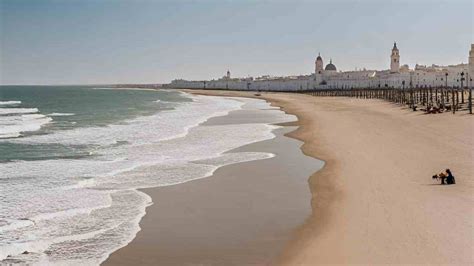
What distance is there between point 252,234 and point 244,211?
1.75 m

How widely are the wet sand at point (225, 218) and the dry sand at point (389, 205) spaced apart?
43 cm

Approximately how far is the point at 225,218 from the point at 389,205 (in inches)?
138

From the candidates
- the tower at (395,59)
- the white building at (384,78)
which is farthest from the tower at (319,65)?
the tower at (395,59)

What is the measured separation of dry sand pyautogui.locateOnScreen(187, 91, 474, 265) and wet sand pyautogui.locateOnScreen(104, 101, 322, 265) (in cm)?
43

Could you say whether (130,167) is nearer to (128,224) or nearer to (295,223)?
(128,224)

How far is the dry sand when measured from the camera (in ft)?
27.8

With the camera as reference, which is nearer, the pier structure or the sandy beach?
the sandy beach

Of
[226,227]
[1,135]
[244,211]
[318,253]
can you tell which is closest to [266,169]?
[244,211]

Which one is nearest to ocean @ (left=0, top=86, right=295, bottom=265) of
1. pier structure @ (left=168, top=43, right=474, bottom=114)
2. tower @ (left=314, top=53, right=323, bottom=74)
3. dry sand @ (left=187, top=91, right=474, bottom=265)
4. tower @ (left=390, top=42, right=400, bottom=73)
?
dry sand @ (left=187, top=91, right=474, bottom=265)

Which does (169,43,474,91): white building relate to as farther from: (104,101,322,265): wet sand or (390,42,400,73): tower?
(104,101,322,265): wet sand

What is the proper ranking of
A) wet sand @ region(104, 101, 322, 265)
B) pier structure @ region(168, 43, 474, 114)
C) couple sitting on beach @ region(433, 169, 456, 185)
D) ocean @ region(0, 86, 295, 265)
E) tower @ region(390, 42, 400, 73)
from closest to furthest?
wet sand @ region(104, 101, 322, 265) → ocean @ region(0, 86, 295, 265) → couple sitting on beach @ region(433, 169, 456, 185) → pier structure @ region(168, 43, 474, 114) → tower @ region(390, 42, 400, 73)

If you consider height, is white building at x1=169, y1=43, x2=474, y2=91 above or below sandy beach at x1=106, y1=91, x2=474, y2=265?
above

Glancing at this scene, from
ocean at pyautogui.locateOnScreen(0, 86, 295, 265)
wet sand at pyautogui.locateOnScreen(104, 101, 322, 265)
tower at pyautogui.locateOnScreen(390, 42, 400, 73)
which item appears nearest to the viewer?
wet sand at pyautogui.locateOnScreen(104, 101, 322, 265)

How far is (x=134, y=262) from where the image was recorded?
27.0ft
